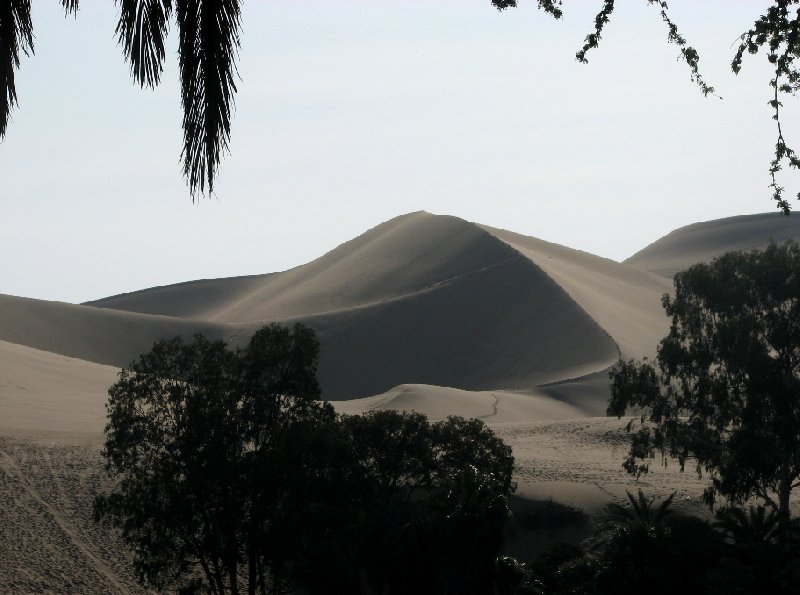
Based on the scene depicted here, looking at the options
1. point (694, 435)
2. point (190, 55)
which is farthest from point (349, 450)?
point (190, 55)

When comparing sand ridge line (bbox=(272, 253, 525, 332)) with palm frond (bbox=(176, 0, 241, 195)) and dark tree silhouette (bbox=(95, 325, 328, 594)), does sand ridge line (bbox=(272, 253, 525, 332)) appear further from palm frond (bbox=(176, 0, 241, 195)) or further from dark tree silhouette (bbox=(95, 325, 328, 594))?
palm frond (bbox=(176, 0, 241, 195))

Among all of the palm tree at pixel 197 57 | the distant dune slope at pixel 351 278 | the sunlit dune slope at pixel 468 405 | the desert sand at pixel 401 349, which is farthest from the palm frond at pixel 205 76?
the distant dune slope at pixel 351 278

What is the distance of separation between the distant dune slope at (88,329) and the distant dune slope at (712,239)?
249 feet

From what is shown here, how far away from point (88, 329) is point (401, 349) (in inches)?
1213

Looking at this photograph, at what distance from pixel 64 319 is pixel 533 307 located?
44940 millimetres

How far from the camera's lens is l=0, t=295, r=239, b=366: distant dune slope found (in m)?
101

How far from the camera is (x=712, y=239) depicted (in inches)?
7219

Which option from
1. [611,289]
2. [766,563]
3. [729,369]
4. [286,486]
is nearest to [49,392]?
[286,486]

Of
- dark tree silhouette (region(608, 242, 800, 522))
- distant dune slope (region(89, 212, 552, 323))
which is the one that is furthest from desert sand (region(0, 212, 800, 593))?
dark tree silhouette (region(608, 242, 800, 522))

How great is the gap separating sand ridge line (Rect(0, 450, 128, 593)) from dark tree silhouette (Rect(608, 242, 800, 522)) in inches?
640

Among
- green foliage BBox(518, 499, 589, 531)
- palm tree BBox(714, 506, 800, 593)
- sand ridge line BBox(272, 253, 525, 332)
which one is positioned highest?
sand ridge line BBox(272, 253, 525, 332)

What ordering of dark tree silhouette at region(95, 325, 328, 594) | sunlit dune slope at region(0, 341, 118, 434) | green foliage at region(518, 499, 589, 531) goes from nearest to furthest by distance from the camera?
dark tree silhouette at region(95, 325, 328, 594) < green foliage at region(518, 499, 589, 531) < sunlit dune slope at region(0, 341, 118, 434)

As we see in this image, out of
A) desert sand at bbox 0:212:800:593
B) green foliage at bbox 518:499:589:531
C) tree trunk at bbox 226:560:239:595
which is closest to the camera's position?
tree trunk at bbox 226:560:239:595

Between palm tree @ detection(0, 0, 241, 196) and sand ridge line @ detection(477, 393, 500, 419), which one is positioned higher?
palm tree @ detection(0, 0, 241, 196)
